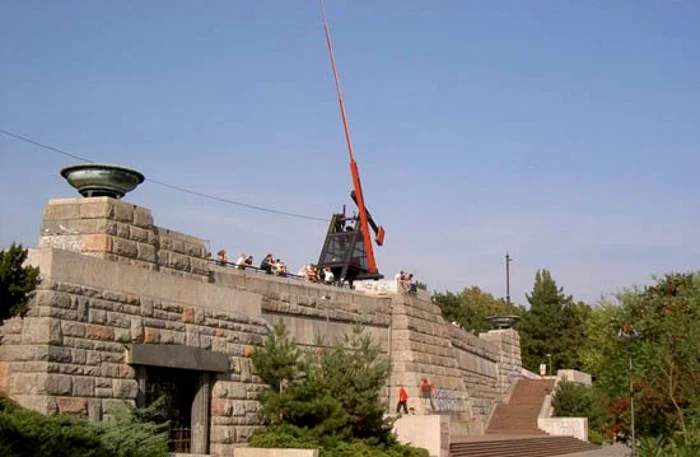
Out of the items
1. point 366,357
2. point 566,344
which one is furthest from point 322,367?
point 566,344

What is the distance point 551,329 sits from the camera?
66.3 metres

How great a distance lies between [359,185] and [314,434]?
18079 mm

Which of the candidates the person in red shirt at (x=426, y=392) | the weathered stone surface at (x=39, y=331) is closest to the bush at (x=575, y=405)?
the person in red shirt at (x=426, y=392)

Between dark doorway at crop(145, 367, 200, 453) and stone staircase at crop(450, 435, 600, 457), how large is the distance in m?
9.52

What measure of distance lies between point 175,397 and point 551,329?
50.9m

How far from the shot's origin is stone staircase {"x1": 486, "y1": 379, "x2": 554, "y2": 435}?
39.6 metres

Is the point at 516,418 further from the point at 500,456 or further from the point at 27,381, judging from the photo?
the point at 27,381

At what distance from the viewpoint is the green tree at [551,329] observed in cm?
6556

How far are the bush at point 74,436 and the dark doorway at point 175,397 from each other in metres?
1.50

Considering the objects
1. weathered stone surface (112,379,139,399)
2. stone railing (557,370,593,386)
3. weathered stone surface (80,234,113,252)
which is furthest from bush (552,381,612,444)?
weathered stone surface (80,234,113,252)

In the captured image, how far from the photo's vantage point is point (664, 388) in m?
22.7

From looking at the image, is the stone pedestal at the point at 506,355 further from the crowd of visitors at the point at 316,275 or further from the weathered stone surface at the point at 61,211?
the weathered stone surface at the point at 61,211

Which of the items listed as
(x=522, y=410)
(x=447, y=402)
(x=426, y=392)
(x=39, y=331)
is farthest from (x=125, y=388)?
(x=522, y=410)

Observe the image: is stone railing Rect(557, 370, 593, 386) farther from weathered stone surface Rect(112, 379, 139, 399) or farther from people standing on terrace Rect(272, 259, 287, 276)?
weathered stone surface Rect(112, 379, 139, 399)
